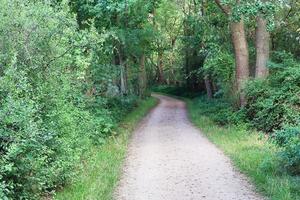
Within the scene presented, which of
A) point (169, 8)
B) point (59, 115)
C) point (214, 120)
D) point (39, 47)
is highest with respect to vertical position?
point (169, 8)

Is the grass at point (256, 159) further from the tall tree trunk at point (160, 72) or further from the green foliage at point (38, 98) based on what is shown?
the tall tree trunk at point (160, 72)

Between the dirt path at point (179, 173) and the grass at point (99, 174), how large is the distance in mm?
265

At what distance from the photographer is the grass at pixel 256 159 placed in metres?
8.80

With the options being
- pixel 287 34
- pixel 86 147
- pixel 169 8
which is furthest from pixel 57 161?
pixel 169 8

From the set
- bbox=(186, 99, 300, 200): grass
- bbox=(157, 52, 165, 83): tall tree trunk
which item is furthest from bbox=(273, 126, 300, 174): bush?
bbox=(157, 52, 165, 83): tall tree trunk

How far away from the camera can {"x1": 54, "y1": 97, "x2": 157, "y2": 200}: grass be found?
8797 millimetres

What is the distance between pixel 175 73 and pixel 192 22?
122ft

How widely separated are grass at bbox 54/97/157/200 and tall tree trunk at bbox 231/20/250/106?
22.6ft

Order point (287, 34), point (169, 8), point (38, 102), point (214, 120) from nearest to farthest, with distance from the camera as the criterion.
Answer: point (38, 102)
point (214, 120)
point (287, 34)
point (169, 8)

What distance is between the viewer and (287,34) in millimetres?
24719

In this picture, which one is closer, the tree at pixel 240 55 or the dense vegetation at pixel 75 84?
the dense vegetation at pixel 75 84

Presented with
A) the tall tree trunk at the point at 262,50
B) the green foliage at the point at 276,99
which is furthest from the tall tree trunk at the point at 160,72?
the green foliage at the point at 276,99

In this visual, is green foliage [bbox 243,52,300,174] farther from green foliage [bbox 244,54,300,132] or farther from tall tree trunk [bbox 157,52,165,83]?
tall tree trunk [bbox 157,52,165,83]

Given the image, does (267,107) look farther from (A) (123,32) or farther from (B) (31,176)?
(B) (31,176)
